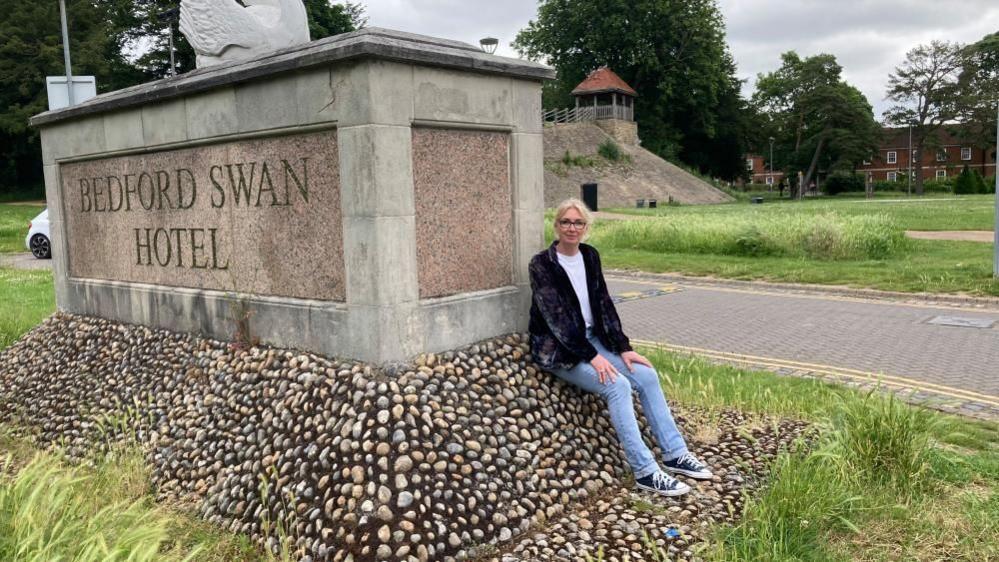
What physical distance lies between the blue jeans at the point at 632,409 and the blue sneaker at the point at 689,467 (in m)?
0.03

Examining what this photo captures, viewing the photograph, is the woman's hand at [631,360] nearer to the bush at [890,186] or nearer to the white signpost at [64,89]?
the white signpost at [64,89]

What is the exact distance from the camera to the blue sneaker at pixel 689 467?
4.62 m

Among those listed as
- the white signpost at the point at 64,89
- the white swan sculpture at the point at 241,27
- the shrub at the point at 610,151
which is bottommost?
the white swan sculpture at the point at 241,27

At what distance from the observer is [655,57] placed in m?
61.0

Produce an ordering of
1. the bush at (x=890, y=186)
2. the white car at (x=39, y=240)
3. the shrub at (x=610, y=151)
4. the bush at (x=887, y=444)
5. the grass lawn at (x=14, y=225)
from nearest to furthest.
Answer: the bush at (x=887, y=444)
the white car at (x=39, y=240)
the grass lawn at (x=14, y=225)
the shrub at (x=610, y=151)
the bush at (x=890, y=186)

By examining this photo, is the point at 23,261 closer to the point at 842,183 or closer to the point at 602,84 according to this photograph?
the point at 602,84

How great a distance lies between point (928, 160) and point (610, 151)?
56.5 metres

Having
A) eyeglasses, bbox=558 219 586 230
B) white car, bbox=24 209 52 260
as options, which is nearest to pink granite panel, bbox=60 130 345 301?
eyeglasses, bbox=558 219 586 230

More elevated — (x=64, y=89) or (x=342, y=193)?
(x=64, y=89)

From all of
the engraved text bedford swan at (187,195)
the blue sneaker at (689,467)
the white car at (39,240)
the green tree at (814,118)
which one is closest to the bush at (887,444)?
the blue sneaker at (689,467)

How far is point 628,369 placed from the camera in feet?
16.0

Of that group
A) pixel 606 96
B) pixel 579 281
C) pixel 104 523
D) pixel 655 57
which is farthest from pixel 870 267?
pixel 655 57

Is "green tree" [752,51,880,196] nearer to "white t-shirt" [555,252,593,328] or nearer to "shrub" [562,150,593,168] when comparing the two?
"shrub" [562,150,593,168]

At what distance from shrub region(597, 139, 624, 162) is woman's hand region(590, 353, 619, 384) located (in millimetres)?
49993
